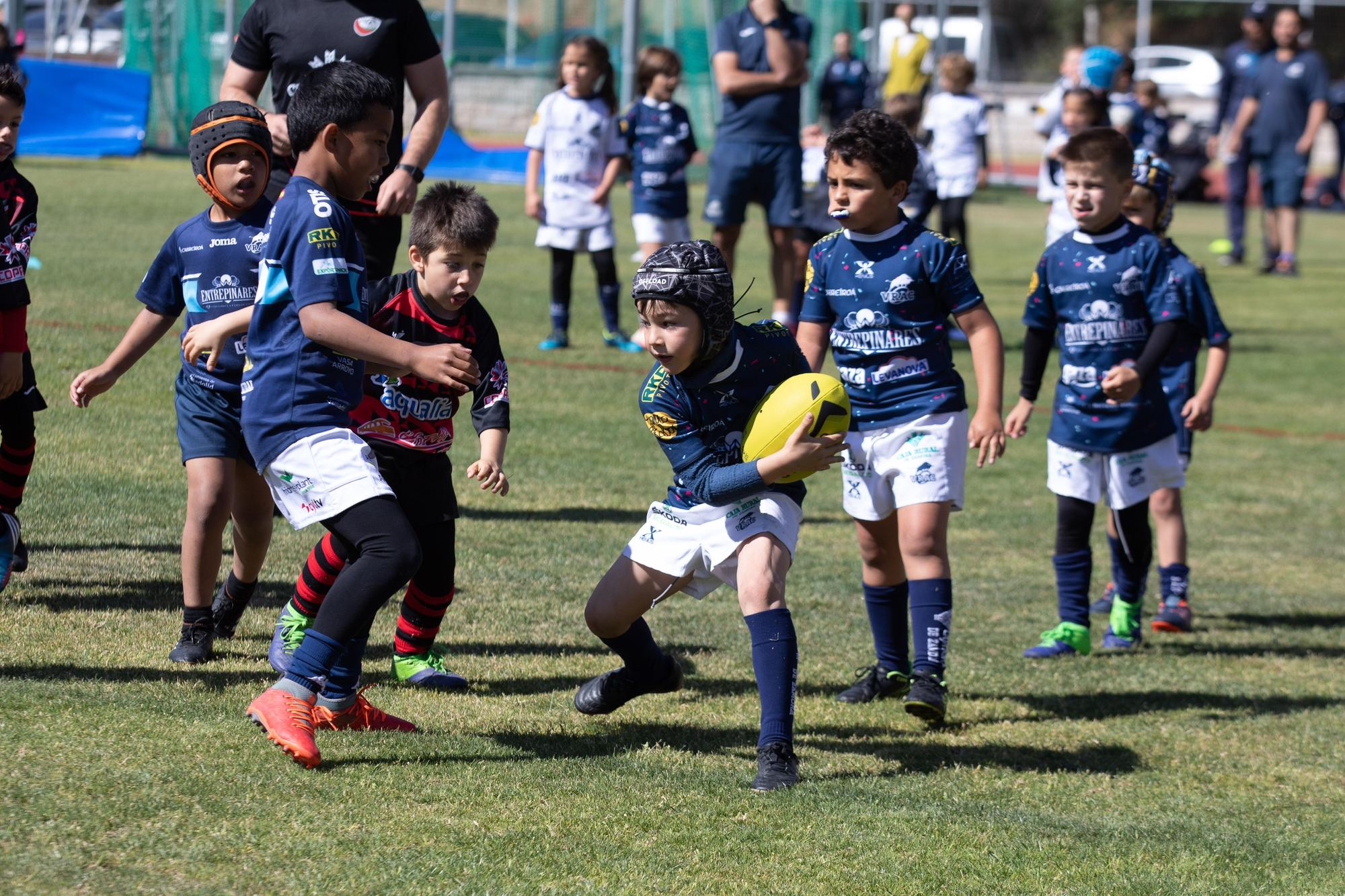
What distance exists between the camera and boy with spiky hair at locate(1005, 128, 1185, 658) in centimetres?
605

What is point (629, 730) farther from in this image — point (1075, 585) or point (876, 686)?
point (1075, 585)

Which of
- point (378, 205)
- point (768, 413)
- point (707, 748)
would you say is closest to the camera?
point (768, 413)

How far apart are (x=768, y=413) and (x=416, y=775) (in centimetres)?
135

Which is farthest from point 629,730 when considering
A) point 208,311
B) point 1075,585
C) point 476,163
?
point 476,163

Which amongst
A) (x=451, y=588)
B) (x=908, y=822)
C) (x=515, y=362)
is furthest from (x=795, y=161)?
(x=908, y=822)

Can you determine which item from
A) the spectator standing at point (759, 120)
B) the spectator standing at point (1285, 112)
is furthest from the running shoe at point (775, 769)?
the spectator standing at point (1285, 112)

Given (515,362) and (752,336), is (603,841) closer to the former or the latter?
(752,336)

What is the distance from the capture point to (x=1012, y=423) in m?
5.88

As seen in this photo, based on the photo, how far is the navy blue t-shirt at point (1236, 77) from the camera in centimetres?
1984

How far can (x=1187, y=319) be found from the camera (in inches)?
245

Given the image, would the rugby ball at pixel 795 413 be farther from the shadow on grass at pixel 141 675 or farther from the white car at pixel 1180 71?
the white car at pixel 1180 71

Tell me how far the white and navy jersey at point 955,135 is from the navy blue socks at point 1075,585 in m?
8.93

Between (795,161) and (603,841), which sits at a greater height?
(795,161)

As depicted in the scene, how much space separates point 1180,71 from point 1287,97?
83.2ft
